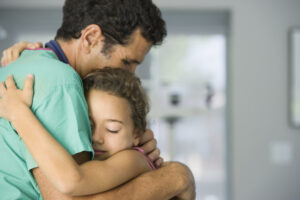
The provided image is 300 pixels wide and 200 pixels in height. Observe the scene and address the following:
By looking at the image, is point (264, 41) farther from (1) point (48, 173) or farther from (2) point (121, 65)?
(1) point (48, 173)

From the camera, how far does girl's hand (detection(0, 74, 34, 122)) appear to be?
34.4 inches

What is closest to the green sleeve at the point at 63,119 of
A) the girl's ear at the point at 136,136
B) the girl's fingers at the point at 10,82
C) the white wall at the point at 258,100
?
the girl's fingers at the point at 10,82

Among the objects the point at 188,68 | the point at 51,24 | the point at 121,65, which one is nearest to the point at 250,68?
the point at 188,68

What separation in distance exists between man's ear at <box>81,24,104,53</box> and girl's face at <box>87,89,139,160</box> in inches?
9.3

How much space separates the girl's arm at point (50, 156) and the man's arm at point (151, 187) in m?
0.04

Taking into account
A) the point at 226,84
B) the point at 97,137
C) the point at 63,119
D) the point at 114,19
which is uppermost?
the point at 114,19

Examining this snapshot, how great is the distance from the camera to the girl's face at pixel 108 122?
108 centimetres

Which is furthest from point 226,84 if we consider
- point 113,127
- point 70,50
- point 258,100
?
point 113,127

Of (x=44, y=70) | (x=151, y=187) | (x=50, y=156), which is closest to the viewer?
(x=50, y=156)

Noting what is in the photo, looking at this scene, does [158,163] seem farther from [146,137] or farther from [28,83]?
[28,83]

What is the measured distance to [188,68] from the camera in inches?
158

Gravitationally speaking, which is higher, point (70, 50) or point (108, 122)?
point (70, 50)

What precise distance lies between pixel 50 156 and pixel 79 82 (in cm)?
24

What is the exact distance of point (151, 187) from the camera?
1.07 metres
